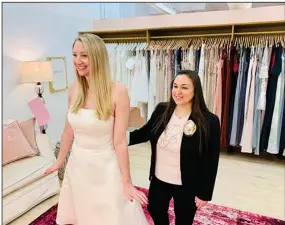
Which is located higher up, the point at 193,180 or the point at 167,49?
the point at 167,49

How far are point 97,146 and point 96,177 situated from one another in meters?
0.17

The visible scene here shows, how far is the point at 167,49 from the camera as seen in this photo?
12.2 ft

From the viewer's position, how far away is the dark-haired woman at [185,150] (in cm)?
145

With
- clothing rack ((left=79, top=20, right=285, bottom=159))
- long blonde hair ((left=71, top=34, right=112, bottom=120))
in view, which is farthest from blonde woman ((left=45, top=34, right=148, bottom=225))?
clothing rack ((left=79, top=20, right=285, bottom=159))

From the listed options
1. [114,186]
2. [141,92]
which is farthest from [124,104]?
[141,92]

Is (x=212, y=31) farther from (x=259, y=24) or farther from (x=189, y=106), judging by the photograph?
(x=189, y=106)

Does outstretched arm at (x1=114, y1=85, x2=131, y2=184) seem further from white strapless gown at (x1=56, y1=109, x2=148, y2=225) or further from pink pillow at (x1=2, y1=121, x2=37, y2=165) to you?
pink pillow at (x1=2, y1=121, x2=37, y2=165)

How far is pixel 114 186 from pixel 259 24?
3.03 metres

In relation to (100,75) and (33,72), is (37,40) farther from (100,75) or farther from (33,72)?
(100,75)

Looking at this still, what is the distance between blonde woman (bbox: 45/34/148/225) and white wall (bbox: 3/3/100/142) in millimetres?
2092

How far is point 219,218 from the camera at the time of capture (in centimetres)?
236

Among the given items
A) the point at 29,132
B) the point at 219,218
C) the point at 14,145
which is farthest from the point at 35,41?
the point at 219,218

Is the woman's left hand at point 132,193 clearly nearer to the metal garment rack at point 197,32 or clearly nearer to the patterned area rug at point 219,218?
the patterned area rug at point 219,218

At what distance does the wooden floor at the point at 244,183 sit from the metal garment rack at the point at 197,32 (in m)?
1.64
